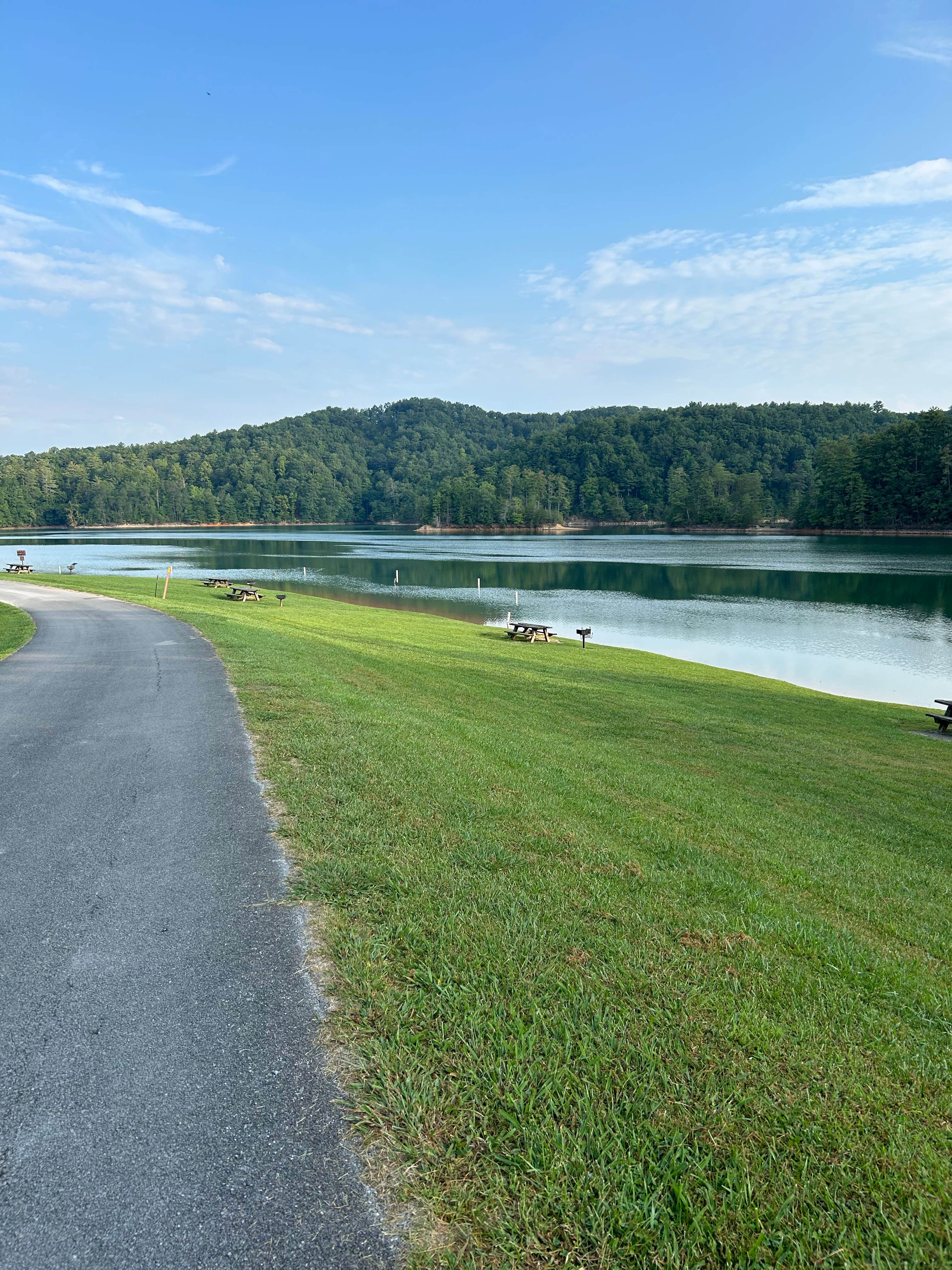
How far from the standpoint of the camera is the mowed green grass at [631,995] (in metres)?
2.48

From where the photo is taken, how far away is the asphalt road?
7.95 ft

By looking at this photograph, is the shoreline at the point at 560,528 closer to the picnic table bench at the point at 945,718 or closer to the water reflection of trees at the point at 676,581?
the water reflection of trees at the point at 676,581

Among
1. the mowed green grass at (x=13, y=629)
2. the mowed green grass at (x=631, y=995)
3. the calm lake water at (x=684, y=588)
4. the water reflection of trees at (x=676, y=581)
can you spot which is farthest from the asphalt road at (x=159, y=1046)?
the water reflection of trees at (x=676, y=581)

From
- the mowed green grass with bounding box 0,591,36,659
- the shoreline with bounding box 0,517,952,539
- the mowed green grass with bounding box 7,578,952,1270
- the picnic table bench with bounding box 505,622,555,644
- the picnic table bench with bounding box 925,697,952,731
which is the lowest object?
the picnic table bench with bounding box 925,697,952,731

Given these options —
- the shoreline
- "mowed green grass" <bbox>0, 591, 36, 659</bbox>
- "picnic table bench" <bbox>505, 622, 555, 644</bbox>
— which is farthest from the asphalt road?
the shoreline

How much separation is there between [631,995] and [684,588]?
52034mm

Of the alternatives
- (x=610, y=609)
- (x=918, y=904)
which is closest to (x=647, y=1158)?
(x=918, y=904)

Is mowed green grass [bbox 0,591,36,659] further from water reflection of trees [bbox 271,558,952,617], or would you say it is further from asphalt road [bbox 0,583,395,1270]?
water reflection of trees [bbox 271,558,952,617]

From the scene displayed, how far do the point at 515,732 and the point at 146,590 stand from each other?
2786cm

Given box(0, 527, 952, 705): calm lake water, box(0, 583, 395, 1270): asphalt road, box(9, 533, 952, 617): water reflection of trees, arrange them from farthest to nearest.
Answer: box(9, 533, 952, 617): water reflection of trees, box(0, 527, 952, 705): calm lake water, box(0, 583, 395, 1270): asphalt road

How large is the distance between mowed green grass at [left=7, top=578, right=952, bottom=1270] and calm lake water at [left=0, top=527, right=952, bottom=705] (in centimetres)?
1818

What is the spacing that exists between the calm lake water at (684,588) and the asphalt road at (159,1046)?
858 inches

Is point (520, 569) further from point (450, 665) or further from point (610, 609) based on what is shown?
point (450, 665)

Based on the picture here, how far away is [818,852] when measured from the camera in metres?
6.66
